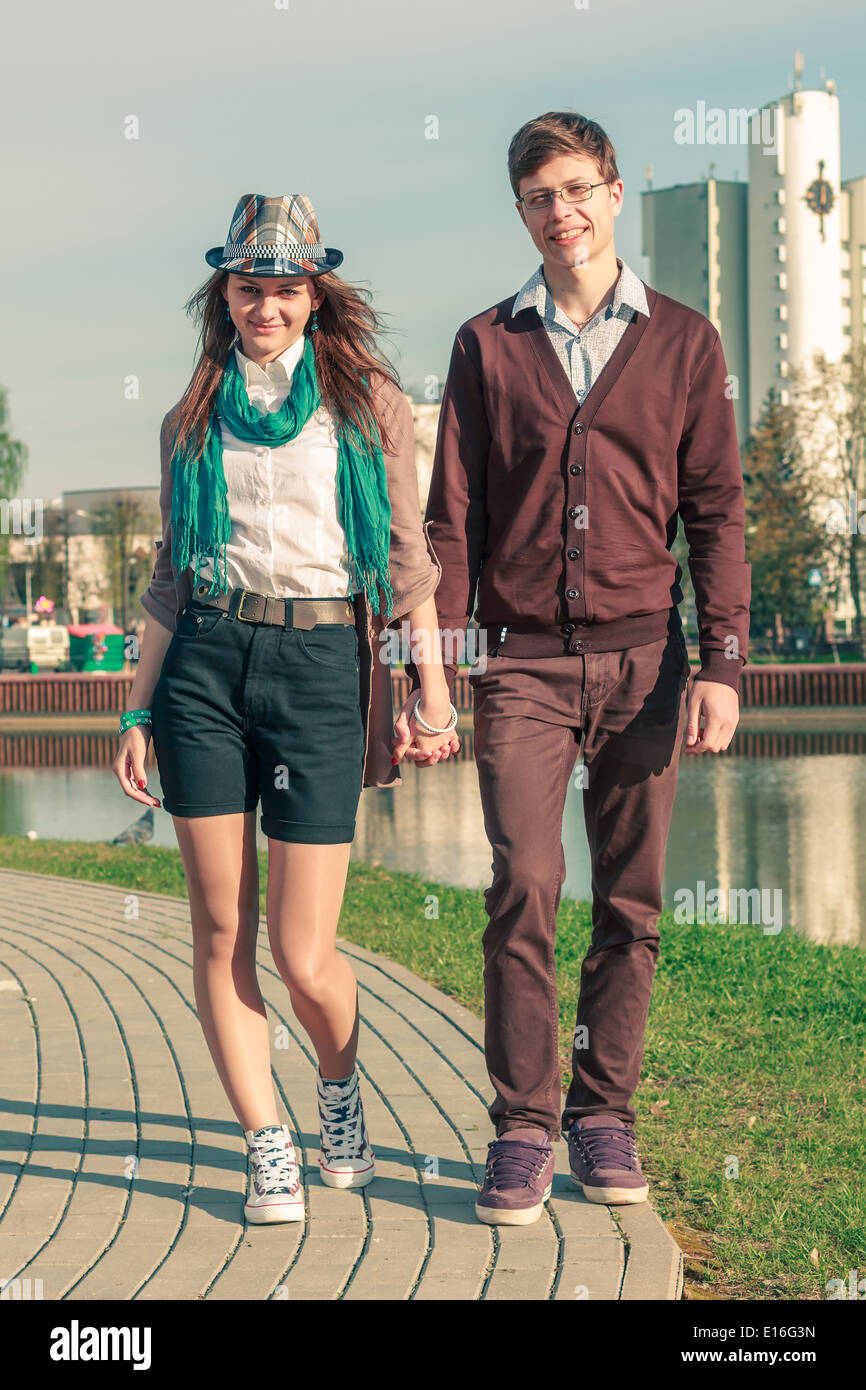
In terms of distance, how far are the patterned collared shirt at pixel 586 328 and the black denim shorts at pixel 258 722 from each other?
0.86 metres

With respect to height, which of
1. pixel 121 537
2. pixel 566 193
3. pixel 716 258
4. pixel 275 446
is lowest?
pixel 275 446

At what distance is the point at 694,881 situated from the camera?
41.4 ft

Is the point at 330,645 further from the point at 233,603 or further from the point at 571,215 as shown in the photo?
the point at 571,215

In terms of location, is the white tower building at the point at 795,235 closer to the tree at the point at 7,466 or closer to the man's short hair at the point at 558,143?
the tree at the point at 7,466

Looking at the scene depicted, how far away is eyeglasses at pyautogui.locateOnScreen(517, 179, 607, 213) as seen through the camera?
3605mm

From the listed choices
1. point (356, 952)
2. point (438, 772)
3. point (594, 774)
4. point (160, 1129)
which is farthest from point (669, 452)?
point (438, 772)

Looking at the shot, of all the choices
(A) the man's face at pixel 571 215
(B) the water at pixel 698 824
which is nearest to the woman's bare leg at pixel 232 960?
(A) the man's face at pixel 571 215

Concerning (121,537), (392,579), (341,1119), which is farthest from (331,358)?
(121,537)

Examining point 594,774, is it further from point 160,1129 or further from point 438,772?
point 438,772

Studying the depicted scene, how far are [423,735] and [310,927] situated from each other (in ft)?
1.62

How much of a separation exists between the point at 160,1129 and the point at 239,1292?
1255 mm

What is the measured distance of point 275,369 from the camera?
3.57 meters

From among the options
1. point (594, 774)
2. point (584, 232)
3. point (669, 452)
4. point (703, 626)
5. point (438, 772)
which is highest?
point (584, 232)
